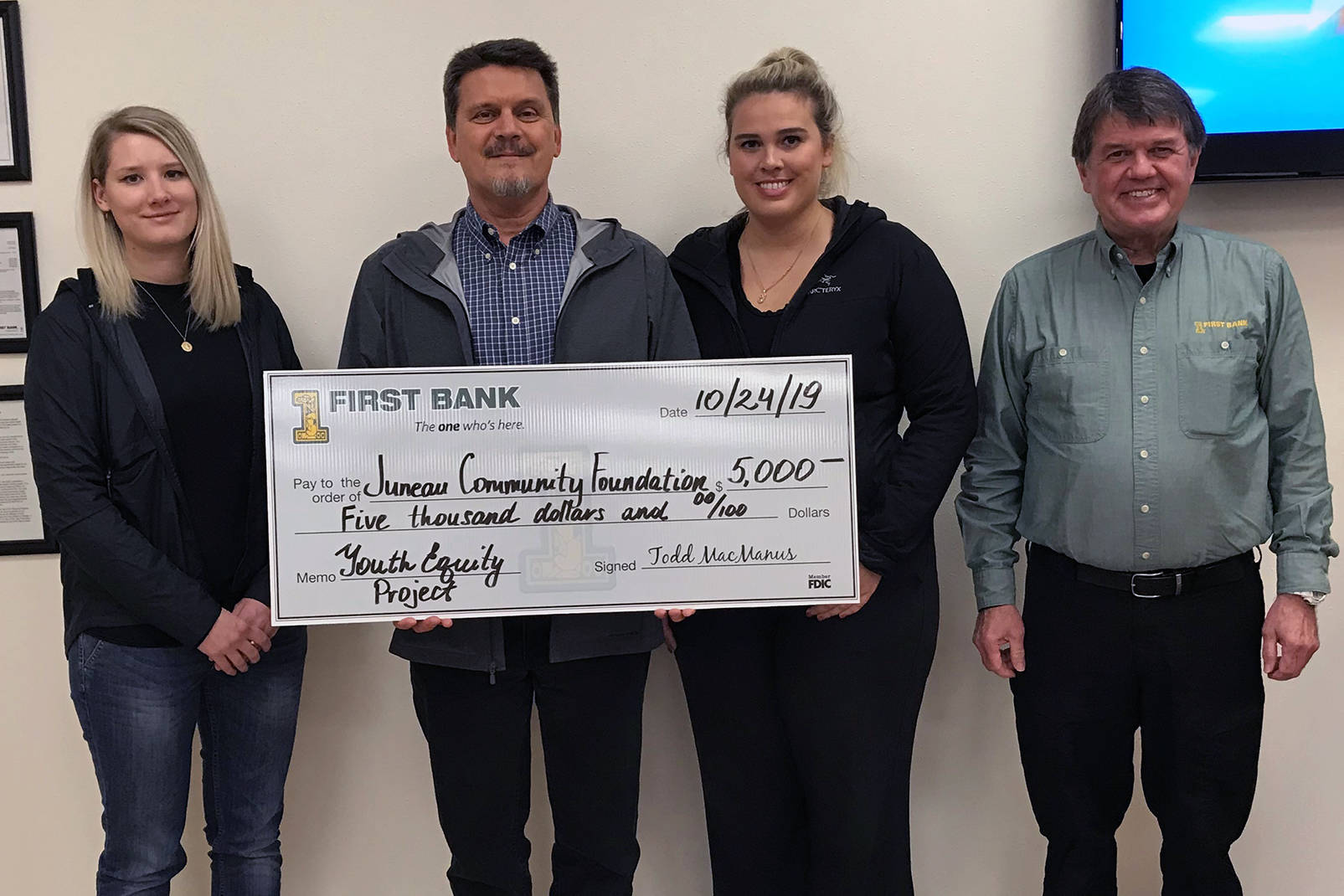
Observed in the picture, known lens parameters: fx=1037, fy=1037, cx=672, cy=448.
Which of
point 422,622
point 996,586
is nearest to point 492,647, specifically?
point 422,622

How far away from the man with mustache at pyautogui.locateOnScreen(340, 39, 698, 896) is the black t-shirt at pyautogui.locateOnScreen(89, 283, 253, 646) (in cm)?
25

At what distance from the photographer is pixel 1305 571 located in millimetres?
1841

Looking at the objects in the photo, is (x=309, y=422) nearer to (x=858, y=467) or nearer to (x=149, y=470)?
(x=149, y=470)

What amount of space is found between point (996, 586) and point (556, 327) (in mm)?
961

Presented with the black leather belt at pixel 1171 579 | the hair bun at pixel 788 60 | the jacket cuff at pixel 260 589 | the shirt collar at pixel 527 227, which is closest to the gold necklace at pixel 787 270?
the hair bun at pixel 788 60

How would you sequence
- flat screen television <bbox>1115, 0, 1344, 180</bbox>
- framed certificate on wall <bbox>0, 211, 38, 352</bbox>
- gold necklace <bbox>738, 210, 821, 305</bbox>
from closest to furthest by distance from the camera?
gold necklace <bbox>738, 210, 821, 305</bbox> → flat screen television <bbox>1115, 0, 1344, 180</bbox> → framed certificate on wall <bbox>0, 211, 38, 352</bbox>

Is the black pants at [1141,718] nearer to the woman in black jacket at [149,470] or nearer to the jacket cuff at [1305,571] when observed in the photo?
the jacket cuff at [1305,571]

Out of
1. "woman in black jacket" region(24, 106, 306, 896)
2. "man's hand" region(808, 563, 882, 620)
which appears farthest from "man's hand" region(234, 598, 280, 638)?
"man's hand" region(808, 563, 882, 620)

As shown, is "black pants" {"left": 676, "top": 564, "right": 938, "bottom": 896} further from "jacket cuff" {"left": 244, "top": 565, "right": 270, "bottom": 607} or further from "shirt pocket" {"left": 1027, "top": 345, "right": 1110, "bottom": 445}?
"jacket cuff" {"left": 244, "top": 565, "right": 270, "bottom": 607}

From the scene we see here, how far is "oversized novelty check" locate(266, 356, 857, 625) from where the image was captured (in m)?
1.73

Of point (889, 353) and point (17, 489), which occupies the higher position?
point (889, 353)

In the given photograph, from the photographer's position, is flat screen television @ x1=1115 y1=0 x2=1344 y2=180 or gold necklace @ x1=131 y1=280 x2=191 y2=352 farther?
flat screen television @ x1=1115 y1=0 x2=1344 y2=180

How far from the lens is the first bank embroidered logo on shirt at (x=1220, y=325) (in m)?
1.84

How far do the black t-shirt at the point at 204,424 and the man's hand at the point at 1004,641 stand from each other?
4.63 ft
